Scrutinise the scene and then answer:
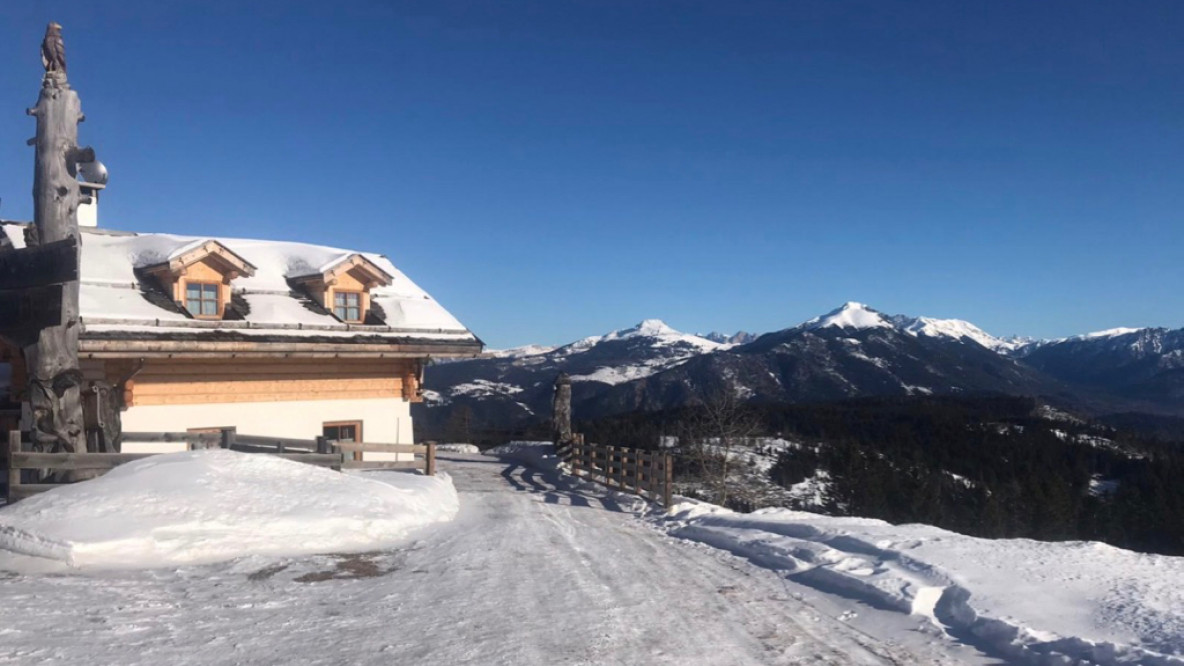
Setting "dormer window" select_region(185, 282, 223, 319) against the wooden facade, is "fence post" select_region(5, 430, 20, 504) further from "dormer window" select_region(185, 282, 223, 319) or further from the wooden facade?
"dormer window" select_region(185, 282, 223, 319)

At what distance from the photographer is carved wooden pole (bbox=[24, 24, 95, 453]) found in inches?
451

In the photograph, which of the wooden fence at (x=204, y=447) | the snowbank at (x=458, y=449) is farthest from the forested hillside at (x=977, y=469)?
the wooden fence at (x=204, y=447)

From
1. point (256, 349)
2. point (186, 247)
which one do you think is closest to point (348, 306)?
point (256, 349)

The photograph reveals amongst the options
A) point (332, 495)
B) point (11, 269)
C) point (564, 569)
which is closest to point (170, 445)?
point (332, 495)

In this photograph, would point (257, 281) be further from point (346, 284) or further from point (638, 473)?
point (638, 473)

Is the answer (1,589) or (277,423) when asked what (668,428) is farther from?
(1,589)

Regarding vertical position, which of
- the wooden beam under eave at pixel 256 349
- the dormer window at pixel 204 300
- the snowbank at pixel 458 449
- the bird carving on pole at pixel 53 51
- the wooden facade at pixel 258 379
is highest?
the bird carving on pole at pixel 53 51

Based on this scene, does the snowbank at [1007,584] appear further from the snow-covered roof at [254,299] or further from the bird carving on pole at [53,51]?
the bird carving on pole at [53,51]

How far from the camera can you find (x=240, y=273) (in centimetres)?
1812

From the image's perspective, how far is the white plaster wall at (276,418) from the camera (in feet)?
53.9

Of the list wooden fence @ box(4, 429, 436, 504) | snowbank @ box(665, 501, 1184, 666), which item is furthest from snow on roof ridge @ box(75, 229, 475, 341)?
snowbank @ box(665, 501, 1184, 666)

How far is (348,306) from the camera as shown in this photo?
65.2ft

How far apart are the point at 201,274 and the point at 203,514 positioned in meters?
8.97

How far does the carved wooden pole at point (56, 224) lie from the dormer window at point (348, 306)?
313 inches
